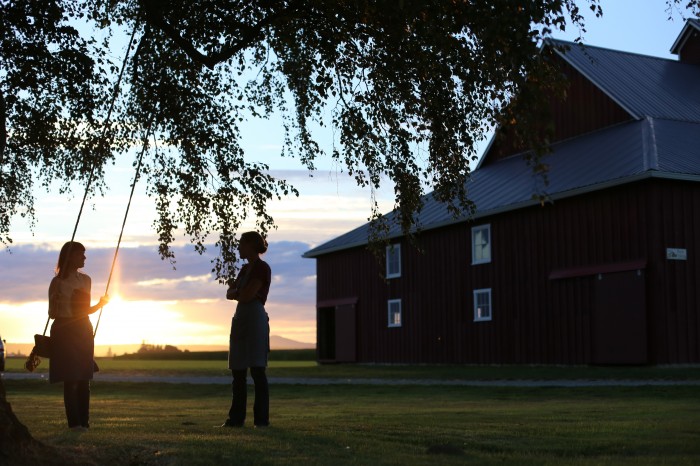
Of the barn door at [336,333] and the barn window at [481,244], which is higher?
the barn window at [481,244]

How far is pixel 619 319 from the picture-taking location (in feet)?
87.4

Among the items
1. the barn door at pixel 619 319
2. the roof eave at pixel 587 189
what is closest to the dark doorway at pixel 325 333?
the roof eave at pixel 587 189

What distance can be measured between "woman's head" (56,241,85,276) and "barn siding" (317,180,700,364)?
13.2m

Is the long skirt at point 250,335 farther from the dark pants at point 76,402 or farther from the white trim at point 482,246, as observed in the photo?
the white trim at point 482,246

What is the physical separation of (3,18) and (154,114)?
1972mm

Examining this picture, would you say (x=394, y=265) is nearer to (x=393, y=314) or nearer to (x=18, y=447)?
(x=393, y=314)

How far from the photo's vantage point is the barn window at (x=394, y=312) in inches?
1443

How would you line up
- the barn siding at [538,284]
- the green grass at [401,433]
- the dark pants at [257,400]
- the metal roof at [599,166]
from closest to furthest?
the green grass at [401,433] < the dark pants at [257,400] < the barn siding at [538,284] < the metal roof at [599,166]

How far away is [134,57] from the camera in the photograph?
38.6 ft

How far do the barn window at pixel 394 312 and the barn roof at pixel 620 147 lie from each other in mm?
2643

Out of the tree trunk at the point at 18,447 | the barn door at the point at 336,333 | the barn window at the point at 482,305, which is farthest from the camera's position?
the barn door at the point at 336,333

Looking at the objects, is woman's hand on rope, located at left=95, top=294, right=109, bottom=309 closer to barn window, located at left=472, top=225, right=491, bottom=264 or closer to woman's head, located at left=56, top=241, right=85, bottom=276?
woman's head, located at left=56, top=241, right=85, bottom=276

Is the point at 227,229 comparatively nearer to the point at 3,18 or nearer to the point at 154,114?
the point at 154,114

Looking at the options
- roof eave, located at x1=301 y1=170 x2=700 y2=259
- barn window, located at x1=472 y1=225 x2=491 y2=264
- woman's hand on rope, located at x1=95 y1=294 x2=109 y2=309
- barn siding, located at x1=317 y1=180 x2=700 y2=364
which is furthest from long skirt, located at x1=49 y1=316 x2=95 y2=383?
barn window, located at x1=472 y1=225 x2=491 y2=264
